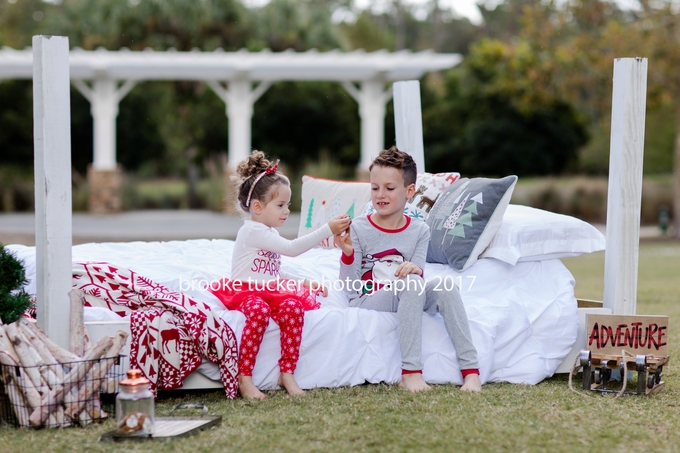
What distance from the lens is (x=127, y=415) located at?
2.31 metres

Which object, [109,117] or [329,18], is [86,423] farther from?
[329,18]

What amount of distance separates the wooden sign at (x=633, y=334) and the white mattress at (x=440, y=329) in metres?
0.17

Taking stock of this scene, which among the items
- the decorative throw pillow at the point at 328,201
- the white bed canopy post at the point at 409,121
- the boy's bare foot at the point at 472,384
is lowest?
the boy's bare foot at the point at 472,384

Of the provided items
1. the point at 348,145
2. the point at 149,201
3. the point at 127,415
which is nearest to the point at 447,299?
the point at 127,415

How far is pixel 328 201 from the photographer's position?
434 cm

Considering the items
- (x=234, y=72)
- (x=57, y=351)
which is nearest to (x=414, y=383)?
(x=57, y=351)

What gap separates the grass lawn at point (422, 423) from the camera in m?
2.25

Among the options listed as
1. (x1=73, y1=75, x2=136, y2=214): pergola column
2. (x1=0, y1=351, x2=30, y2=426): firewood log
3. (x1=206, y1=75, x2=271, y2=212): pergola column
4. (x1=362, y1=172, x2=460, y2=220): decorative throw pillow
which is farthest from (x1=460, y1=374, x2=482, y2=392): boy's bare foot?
(x1=73, y1=75, x2=136, y2=214): pergola column

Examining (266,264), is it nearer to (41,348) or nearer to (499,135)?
(41,348)

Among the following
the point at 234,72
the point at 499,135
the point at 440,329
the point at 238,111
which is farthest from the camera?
the point at 499,135

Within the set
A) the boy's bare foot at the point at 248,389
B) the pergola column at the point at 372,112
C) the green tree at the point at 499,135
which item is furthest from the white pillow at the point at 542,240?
the green tree at the point at 499,135

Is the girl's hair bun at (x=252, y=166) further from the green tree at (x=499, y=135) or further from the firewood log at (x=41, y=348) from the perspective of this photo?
the green tree at (x=499, y=135)

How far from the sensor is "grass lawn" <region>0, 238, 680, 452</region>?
2.25 m

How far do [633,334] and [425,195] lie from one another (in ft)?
4.08
